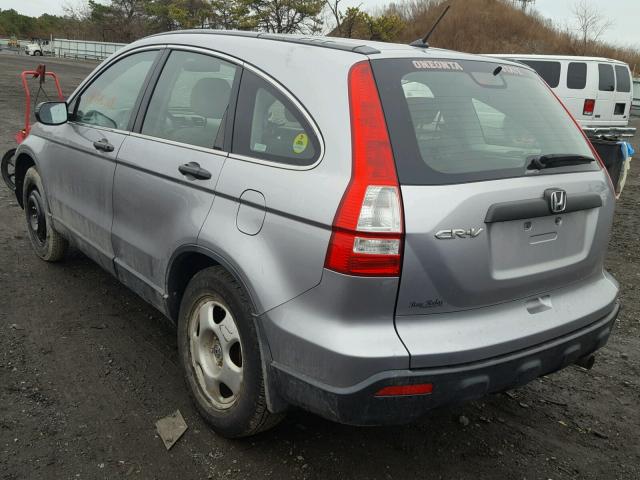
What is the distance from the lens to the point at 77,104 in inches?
166

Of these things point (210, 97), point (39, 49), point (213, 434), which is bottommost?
point (213, 434)

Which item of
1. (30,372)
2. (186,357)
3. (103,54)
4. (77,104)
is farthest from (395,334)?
(103,54)

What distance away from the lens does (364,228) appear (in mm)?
2080

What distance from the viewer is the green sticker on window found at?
2352mm

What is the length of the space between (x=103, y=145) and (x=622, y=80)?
46.7 feet

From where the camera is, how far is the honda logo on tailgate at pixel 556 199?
2.39 meters

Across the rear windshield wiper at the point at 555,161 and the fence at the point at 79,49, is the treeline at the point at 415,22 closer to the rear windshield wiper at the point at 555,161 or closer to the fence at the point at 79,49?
the fence at the point at 79,49

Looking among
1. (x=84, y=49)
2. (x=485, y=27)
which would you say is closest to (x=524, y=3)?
(x=485, y=27)

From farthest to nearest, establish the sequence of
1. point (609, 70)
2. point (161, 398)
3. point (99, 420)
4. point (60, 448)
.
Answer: point (609, 70) → point (161, 398) → point (99, 420) → point (60, 448)

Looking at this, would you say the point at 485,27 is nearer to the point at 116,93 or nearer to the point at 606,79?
the point at 606,79

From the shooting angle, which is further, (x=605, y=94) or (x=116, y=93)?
(x=605, y=94)

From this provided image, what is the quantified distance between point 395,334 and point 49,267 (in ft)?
12.4

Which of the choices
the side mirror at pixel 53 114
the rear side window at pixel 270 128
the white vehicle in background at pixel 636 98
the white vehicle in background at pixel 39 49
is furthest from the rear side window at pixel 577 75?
the white vehicle in background at pixel 39 49

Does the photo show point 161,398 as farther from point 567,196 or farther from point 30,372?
point 567,196
